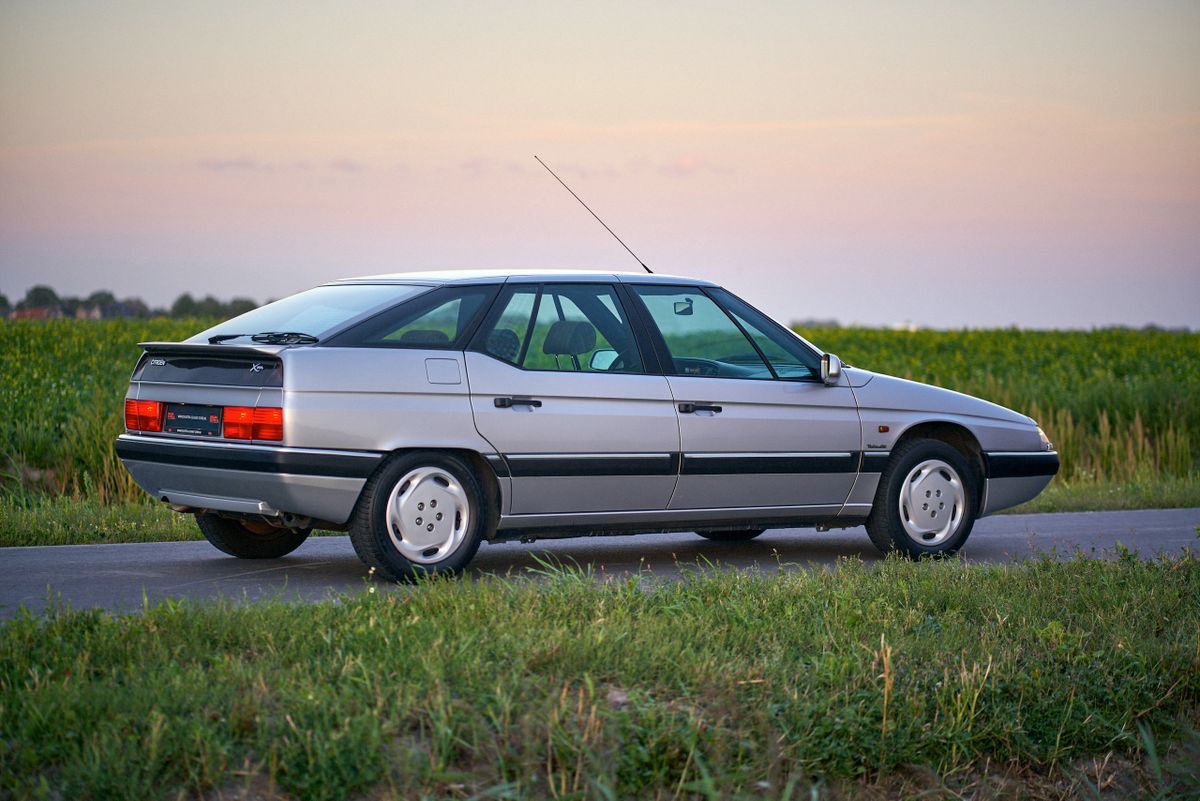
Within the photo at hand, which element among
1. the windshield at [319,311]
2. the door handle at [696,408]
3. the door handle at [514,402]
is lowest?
the door handle at [696,408]

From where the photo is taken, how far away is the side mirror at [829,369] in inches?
354

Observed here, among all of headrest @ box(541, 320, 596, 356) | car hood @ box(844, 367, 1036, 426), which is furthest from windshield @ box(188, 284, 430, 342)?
car hood @ box(844, 367, 1036, 426)

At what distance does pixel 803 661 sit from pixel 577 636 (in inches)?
34.6

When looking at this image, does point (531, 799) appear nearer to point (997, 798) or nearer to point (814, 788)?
point (814, 788)

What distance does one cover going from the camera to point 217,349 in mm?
7617

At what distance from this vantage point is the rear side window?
7695 mm

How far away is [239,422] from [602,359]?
2067 mm

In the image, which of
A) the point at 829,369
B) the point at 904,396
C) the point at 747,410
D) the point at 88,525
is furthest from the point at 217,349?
the point at 904,396

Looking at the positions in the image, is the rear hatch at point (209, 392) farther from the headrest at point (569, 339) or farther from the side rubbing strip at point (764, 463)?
the side rubbing strip at point (764, 463)

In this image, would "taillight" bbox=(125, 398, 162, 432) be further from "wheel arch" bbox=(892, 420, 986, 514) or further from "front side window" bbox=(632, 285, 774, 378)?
"wheel arch" bbox=(892, 420, 986, 514)

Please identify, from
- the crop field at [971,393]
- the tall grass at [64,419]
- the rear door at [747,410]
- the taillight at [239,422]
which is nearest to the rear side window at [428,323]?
the taillight at [239,422]

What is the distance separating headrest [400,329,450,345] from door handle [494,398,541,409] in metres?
0.43

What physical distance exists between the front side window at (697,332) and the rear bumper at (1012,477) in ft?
5.99

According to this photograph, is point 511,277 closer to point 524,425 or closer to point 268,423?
point 524,425
